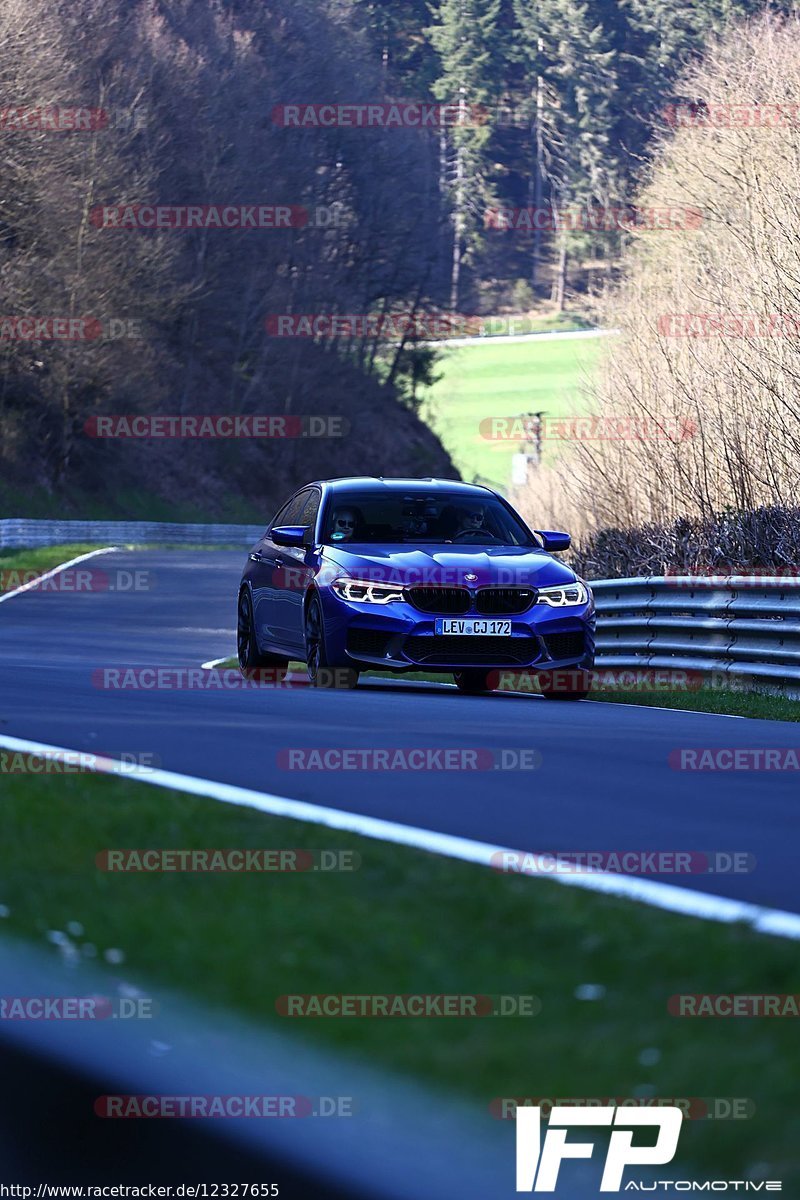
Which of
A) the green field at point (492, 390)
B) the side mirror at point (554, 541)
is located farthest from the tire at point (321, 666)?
the green field at point (492, 390)

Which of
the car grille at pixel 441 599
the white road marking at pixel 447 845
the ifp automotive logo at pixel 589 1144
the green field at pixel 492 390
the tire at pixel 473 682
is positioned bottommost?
the tire at pixel 473 682

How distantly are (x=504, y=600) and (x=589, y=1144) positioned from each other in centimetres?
1235

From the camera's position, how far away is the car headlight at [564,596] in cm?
1570

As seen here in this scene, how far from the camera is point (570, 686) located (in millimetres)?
16172

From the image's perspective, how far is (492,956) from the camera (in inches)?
182

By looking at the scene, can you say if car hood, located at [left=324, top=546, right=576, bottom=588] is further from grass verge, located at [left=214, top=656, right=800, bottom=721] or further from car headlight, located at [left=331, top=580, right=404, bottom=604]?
A: grass verge, located at [left=214, top=656, right=800, bottom=721]

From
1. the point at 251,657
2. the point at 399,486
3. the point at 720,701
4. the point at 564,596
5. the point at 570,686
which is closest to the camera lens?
the point at 564,596

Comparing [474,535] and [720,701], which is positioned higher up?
[474,535]

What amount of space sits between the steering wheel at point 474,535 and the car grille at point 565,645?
4.27 ft

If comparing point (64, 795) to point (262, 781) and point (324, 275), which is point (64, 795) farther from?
point (324, 275)

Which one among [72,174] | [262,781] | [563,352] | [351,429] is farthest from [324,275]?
[262,781]

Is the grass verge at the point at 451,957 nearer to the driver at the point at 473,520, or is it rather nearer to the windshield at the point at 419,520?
the windshield at the point at 419,520

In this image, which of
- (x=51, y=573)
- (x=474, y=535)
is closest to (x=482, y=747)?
(x=474, y=535)

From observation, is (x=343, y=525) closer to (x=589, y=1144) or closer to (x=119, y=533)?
(x=589, y=1144)
